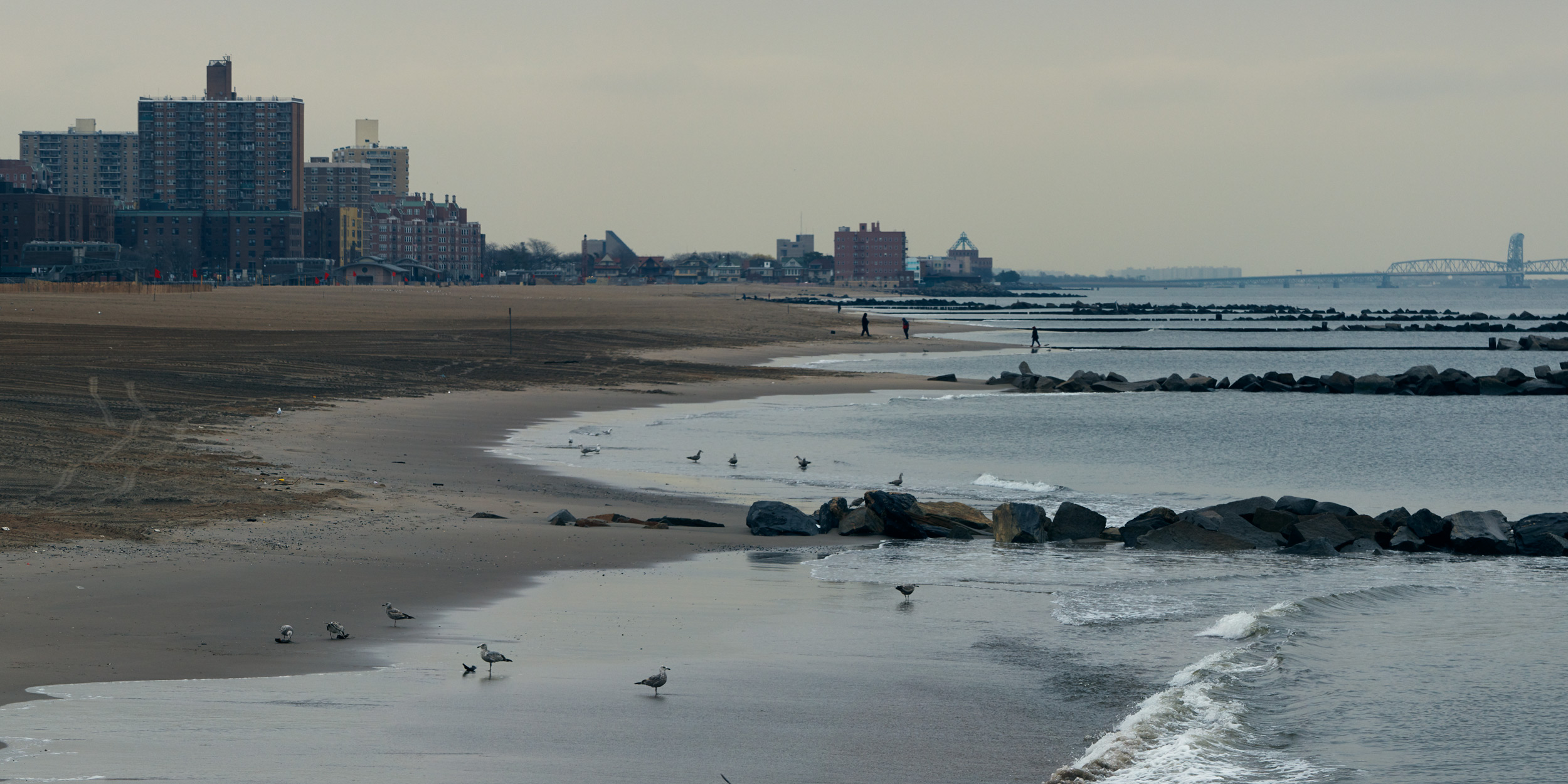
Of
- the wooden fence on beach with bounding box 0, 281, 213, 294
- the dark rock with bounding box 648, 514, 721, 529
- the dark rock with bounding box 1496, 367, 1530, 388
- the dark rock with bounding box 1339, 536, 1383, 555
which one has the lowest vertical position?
the dark rock with bounding box 1339, 536, 1383, 555

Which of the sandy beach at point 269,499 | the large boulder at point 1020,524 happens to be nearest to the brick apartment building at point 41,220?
the sandy beach at point 269,499

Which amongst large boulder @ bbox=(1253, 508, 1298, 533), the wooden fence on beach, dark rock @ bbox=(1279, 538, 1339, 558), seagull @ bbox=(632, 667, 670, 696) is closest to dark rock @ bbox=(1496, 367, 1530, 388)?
large boulder @ bbox=(1253, 508, 1298, 533)

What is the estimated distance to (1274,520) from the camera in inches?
752

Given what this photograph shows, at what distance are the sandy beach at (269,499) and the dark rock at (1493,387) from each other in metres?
23.3

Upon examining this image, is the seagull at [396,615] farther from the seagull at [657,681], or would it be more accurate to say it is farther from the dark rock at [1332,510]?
the dark rock at [1332,510]

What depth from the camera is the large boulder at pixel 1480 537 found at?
18.7 meters

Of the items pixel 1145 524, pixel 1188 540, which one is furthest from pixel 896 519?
pixel 1188 540

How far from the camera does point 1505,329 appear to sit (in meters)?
107

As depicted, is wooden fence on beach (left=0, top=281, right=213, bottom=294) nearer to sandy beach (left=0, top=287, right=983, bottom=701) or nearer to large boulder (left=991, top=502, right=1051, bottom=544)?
sandy beach (left=0, top=287, right=983, bottom=701)

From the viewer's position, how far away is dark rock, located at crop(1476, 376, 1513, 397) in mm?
52562

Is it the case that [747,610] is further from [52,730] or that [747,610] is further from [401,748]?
[52,730]

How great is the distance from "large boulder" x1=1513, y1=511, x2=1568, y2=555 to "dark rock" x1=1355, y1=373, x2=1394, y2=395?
34.1 m

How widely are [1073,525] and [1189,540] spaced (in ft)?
4.97

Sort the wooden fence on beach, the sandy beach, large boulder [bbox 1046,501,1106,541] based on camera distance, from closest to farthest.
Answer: the sandy beach, large boulder [bbox 1046,501,1106,541], the wooden fence on beach
